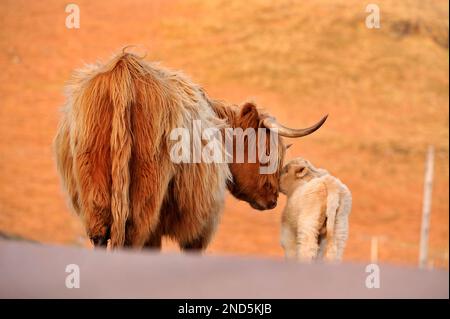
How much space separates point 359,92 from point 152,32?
39.0 feet

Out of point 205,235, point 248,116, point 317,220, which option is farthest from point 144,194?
point 317,220

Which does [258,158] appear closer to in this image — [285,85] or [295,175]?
[295,175]

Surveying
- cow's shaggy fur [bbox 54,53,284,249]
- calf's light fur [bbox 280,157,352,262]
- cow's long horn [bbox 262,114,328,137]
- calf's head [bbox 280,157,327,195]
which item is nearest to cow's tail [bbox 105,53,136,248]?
cow's shaggy fur [bbox 54,53,284,249]

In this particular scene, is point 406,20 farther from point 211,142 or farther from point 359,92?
point 211,142

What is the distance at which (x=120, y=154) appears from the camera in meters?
5.34

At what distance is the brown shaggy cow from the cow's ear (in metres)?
0.73

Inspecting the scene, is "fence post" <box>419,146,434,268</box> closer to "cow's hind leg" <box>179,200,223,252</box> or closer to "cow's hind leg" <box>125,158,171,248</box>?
"cow's hind leg" <box>179,200,223,252</box>

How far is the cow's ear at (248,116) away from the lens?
6.80 m

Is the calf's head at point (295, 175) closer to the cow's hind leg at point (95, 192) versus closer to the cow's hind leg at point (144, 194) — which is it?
the cow's hind leg at point (144, 194)

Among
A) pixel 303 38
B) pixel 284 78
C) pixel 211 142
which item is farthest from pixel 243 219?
pixel 211 142

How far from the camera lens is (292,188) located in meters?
7.72

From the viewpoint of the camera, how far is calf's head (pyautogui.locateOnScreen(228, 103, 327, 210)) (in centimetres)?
680

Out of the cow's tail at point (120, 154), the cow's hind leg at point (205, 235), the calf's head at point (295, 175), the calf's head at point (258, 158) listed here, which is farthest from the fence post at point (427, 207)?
the cow's tail at point (120, 154)

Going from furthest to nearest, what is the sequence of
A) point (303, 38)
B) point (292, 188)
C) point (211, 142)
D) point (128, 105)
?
1. point (303, 38)
2. point (292, 188)
3. point (211, 142)
4. point (128, 105)
